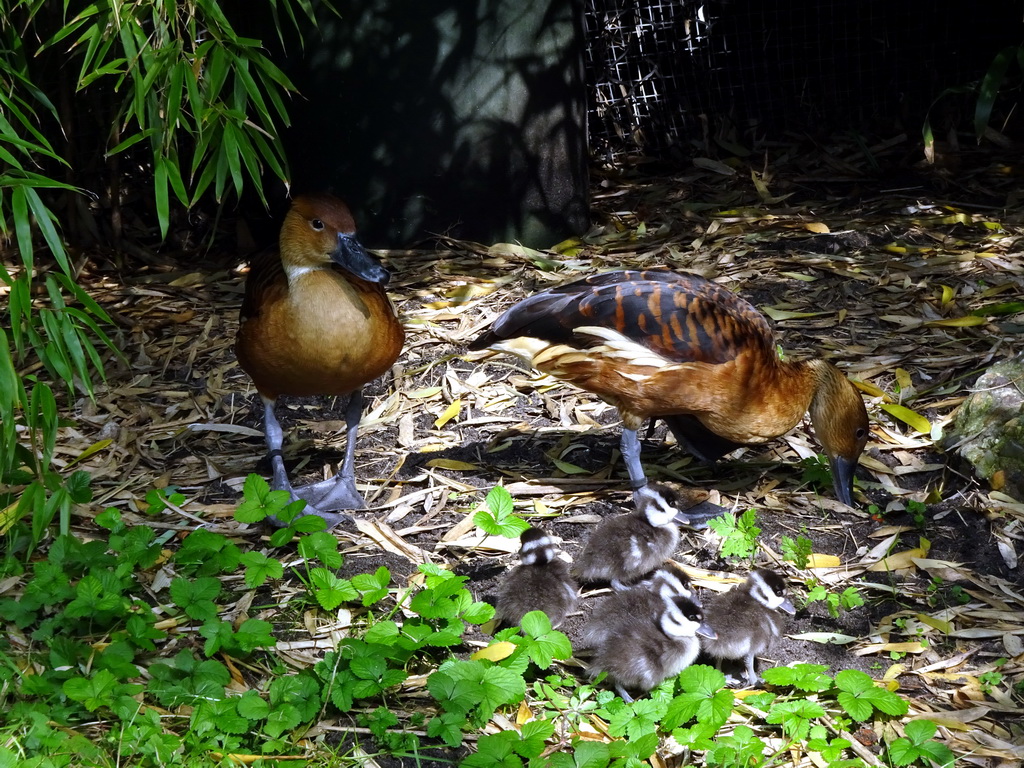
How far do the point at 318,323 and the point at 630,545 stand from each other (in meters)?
1.51

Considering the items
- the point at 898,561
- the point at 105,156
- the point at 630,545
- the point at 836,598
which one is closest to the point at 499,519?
the point at 630,545

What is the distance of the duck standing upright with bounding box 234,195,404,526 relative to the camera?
409 centimetres

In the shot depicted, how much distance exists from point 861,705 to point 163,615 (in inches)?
93.6

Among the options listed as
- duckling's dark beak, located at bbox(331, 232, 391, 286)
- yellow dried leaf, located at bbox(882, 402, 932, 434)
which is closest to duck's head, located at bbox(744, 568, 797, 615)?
yellow dried leaf, located at bbox(882, 402, 932, 434)

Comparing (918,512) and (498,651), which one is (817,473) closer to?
(918,512)

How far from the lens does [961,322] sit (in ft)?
16.6

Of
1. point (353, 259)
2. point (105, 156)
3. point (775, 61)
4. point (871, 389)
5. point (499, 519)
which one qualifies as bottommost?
point (871, 389)

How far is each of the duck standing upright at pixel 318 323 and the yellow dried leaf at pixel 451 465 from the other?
383 millimetres

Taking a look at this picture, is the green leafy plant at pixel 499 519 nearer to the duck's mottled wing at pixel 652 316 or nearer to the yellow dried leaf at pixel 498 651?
the yellow dried leaf at pixel 498 651

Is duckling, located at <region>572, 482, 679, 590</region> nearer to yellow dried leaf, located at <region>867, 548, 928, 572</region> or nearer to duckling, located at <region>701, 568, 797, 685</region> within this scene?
duckling, located at <region>701, 568, 797, 685</region>

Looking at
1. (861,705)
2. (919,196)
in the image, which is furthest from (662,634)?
(919,196)

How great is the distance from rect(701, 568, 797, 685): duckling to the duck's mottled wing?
3.42 feet

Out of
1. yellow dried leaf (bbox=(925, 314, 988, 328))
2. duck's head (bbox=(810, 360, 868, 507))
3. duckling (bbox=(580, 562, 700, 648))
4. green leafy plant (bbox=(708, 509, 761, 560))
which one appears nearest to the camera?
duckling (bbox=(580, 562, 700, 648))

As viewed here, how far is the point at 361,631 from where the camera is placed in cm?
358
